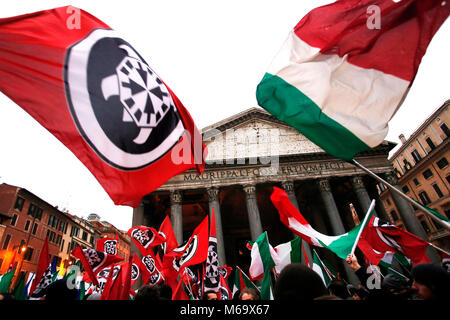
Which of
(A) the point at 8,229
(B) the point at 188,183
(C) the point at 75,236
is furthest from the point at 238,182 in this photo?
(C) the point at 75,236

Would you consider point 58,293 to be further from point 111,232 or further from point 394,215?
point 111,232

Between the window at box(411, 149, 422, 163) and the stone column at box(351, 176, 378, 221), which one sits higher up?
A: the window at box(411, 149, 422, 163)

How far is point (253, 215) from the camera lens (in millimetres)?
16688

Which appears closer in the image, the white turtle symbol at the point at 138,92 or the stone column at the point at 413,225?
the white turtle symbol at the point at 138,92

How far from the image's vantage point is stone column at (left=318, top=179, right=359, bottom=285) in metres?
15.8

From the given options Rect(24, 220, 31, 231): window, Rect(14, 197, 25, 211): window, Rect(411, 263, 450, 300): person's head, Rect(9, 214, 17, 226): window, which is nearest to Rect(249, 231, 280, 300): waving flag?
Rect(411, 263, 450, 300): person's head

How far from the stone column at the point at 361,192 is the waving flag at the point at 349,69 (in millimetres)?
16242

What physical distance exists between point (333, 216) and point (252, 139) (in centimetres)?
842

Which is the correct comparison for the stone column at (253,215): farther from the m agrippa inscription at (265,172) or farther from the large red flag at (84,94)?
the large red flag at (84,94)

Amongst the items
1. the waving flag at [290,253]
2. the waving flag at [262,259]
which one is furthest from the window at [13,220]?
the waving flag at [290,253]

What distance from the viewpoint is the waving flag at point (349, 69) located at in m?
3.10

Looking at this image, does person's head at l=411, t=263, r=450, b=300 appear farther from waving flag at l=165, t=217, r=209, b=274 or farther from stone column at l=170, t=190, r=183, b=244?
stone column at l=170, t=190, r=183, b=244

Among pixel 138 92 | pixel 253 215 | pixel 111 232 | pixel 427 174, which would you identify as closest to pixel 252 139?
pixel 253 215

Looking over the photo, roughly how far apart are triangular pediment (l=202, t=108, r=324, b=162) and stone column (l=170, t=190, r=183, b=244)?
3844 millimetres
